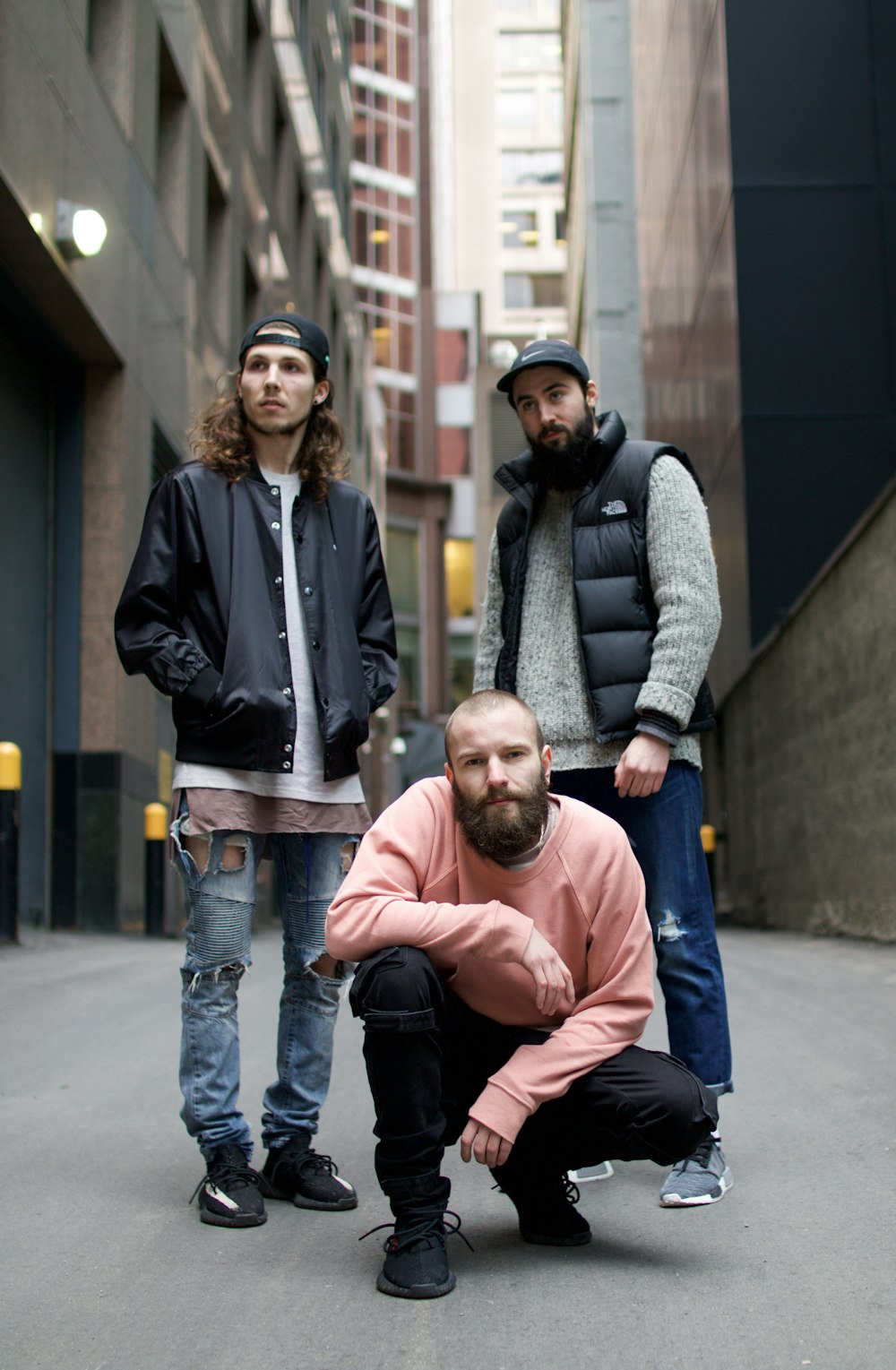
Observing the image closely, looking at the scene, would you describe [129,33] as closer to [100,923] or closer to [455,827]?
[100,923]

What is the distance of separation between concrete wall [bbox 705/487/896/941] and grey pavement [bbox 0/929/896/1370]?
5130 mm

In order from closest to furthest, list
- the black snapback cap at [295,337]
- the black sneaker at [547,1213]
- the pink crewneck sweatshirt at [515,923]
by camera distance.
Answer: the pink crewneck sweatshirt at [515,923] → the black sneaker at [547,1213] → the black snapback cap at [295,337]

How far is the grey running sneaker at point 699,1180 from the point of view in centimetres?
341

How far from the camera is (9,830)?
8.81 metres

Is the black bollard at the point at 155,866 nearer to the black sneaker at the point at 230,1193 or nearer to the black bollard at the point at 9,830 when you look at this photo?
the black bollard at the point at 9,830

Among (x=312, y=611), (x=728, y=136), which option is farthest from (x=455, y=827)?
(x=728, y=136)

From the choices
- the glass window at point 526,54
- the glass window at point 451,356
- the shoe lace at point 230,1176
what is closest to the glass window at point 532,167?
the glass window at point 526,54

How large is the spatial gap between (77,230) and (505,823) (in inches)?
344

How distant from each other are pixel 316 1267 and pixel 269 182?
2054cm

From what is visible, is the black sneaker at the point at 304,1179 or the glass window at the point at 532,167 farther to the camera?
the glass window at the point at 532,167

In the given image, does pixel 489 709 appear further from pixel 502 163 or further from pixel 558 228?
pixel 502 163

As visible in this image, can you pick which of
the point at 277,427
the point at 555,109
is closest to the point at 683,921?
the point at 277,427

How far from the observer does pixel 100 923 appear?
12.2 meters

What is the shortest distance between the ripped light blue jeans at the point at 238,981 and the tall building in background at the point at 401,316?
164 ft
